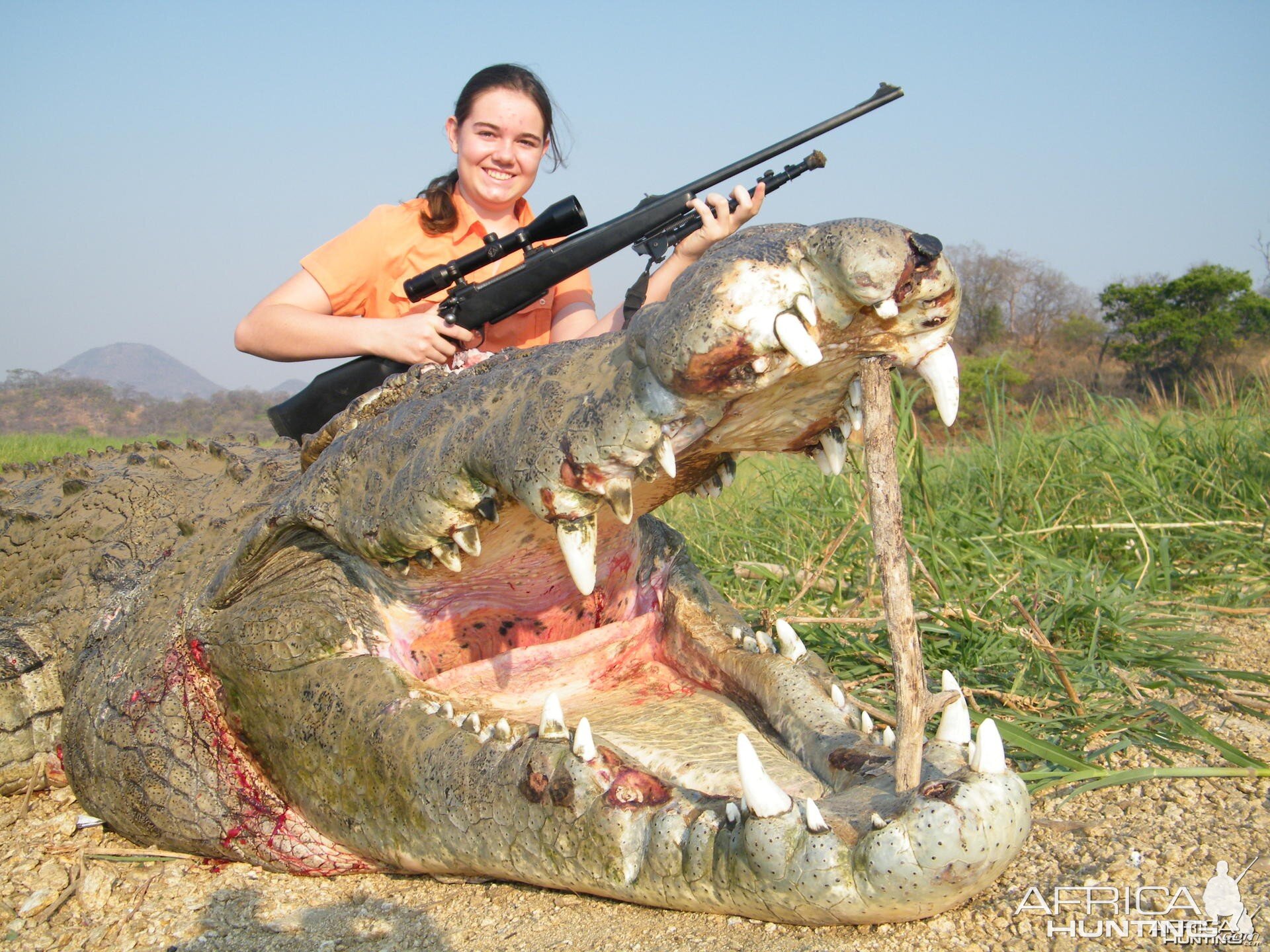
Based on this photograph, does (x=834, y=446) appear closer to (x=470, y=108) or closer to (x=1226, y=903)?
(x=1226, y=903)

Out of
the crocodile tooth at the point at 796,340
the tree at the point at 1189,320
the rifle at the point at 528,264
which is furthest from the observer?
the tree at the point at 1189,320

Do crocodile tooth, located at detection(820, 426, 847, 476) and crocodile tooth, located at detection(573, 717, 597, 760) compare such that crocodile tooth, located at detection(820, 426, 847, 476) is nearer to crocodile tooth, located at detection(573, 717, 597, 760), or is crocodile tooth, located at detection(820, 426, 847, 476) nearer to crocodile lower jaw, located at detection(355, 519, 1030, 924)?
crocodile lower jaw, located at detection(355, 519, 1030, 924)

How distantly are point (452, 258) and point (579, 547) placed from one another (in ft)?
8.12

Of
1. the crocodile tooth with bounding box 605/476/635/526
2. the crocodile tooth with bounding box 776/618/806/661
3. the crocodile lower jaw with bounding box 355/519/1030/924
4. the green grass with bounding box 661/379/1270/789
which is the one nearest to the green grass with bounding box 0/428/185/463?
the green grass with bounding box 661/379/1270/789

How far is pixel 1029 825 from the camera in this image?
49.5 inches

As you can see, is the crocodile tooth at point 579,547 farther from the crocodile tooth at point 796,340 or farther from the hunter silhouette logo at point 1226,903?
the hunter silhouette logo at point 1226,903

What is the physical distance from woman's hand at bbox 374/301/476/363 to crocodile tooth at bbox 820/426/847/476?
1.88 metres

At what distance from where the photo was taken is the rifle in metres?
3.29

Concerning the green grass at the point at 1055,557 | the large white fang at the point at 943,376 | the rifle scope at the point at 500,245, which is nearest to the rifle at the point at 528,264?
the rifle scope at the point at 500,245

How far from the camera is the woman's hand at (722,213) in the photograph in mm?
3389

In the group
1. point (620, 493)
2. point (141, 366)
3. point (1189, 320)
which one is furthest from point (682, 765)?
point (141, 366)

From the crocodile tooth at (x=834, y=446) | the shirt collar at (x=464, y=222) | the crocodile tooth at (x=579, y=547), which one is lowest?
the crocodile tooth at (x=834, y=446)

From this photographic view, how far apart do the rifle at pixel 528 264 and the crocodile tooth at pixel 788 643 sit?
6.13ft

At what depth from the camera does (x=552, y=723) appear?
148cm
